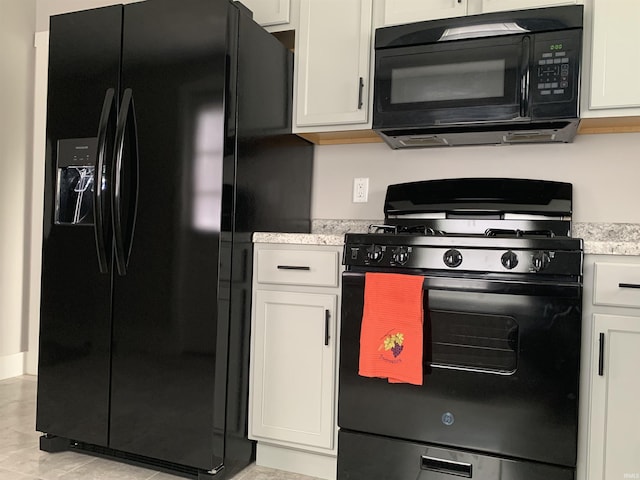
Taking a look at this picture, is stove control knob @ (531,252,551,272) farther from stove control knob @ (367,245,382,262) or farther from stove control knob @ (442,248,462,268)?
stove control knob @ (367,245,382,262)

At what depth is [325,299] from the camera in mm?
2047

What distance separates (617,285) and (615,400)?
352 mm

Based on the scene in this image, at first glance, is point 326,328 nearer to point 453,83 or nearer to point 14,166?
point 453,83

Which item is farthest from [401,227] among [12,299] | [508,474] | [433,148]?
[12,299]

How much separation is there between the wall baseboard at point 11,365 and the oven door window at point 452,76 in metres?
2.66

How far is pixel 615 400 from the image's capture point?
1.69 meters

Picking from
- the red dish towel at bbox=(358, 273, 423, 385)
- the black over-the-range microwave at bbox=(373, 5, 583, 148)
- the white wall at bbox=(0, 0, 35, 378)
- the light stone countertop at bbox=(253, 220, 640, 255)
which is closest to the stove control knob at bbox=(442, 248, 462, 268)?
the red dish towel at bbox=(358, 273, 423, 385)

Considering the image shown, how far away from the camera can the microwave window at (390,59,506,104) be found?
2.08 meters

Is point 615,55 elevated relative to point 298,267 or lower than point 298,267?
elevated

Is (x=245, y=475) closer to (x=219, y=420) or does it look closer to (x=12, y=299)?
(x=219, y=420)

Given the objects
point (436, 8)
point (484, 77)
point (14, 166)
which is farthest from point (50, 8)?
point (484, 77)

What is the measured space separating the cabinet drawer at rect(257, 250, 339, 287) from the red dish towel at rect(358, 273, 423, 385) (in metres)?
0.20

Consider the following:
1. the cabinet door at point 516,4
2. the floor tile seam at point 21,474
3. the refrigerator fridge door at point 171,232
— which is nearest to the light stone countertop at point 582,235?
the refrigerator fridge door at point 171,232

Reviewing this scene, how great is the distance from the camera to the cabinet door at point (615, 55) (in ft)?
6.40
